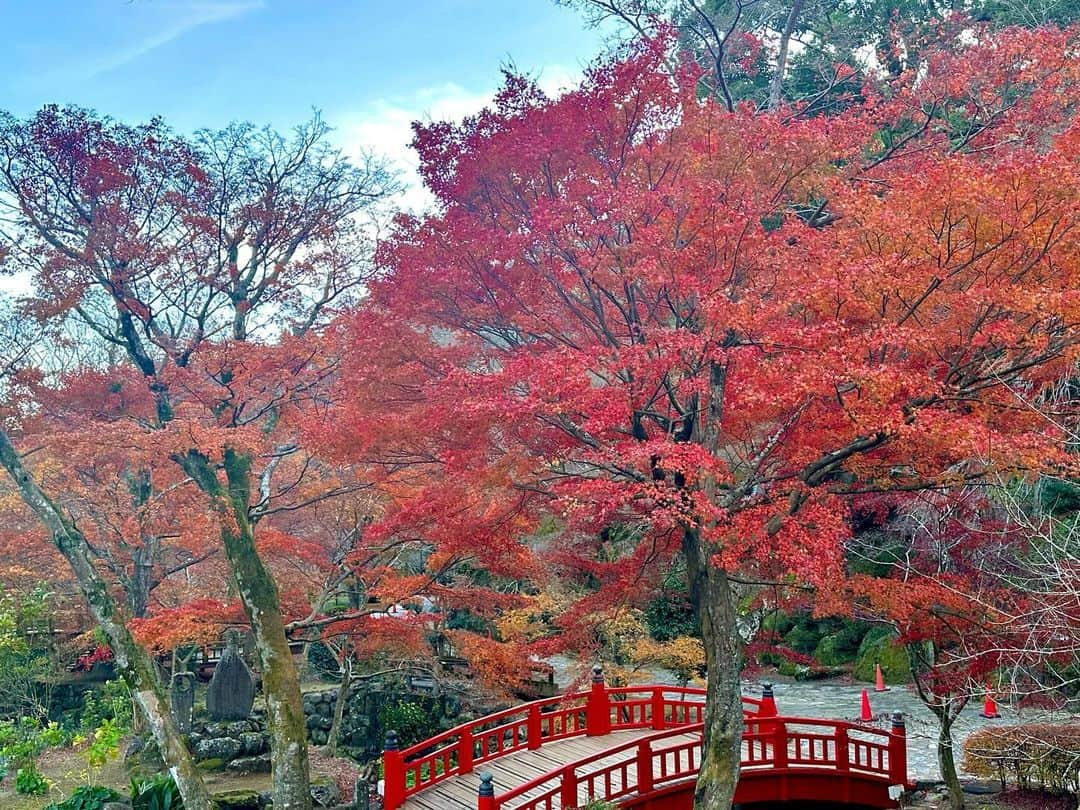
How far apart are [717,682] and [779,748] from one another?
3184mm

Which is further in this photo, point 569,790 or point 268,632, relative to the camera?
point 268,632

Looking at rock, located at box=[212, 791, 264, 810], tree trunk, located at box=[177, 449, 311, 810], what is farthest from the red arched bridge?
rock, located at box=[212, 791, 264, 810]

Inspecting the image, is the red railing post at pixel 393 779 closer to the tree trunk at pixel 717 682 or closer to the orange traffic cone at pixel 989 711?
the tree trunk at pixel 717 682

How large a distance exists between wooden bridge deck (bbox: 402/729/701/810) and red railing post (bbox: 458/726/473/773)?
0.10m

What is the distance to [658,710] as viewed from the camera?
43.5 ft

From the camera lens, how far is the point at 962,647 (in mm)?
9602

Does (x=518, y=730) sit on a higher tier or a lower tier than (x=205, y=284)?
lower

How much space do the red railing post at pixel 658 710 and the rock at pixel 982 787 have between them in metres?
4.66

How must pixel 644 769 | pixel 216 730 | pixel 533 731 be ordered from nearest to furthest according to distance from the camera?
pixel 644 769 → pixel 533 731 → pixel 216 730

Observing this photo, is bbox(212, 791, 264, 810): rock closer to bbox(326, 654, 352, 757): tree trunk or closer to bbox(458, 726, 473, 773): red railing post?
bbox(326, 654, 352, 757): tree trunk

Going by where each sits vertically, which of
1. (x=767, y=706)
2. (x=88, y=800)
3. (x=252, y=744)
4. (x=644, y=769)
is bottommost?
(x=252, y=744)

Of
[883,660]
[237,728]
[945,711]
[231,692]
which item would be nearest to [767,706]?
[945,711]

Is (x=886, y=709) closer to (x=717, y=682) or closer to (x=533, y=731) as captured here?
(x=533, y=731)

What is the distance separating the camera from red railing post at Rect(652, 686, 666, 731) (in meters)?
13.2
